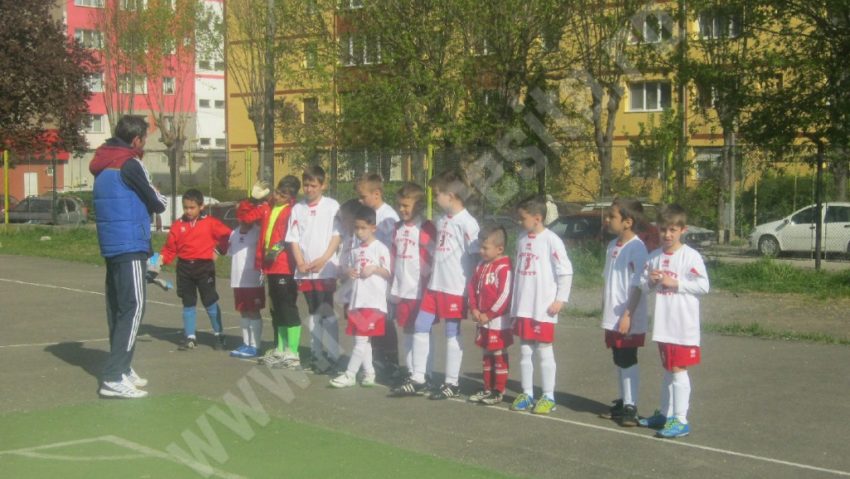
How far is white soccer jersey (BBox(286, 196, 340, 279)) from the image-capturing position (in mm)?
10383

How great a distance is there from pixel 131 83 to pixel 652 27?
40714mm

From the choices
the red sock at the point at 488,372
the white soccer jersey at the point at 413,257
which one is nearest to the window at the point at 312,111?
the white soccer jersey at the point at 413,257

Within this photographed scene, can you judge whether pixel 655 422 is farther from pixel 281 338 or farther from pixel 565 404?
pixel 281 338

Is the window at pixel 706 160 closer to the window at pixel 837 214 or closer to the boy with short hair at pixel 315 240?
the window at pixel 837 214

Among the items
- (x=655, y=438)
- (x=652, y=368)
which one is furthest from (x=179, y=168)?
(x=655, y=438)

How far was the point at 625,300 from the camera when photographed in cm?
835

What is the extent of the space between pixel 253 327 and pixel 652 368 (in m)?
4.02

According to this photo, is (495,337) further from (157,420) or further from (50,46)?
(50,46)

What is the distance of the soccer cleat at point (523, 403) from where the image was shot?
8711mm

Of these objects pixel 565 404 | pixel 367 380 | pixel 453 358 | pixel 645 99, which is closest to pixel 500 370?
pixel 453 358

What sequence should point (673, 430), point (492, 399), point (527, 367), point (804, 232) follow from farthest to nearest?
point (804, 232), point (492, 399), point (527, 367), point (673, 430)

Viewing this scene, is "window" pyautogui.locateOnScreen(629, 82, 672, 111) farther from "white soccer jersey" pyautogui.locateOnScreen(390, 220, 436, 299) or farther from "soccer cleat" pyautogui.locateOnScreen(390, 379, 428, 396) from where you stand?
"soccer cleat" pyautogui.locateOnScreen(390, 379, 428, 396)

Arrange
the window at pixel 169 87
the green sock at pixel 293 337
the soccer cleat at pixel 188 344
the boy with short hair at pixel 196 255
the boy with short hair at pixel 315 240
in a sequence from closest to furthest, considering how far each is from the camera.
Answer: the boy with short hair at pixel 315 240 → the green sock at pixel 293 337 → the soccer cleat at pixel 188 344 → the boy with short hair at pixel 196 255 → the window at pixel 169 87

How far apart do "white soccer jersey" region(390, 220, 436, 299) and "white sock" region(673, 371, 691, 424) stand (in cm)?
257
